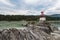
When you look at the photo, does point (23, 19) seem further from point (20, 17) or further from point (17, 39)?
point (17, 39)

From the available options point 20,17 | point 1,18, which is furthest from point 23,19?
point 1,18

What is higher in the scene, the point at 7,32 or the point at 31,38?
the point at 7,32

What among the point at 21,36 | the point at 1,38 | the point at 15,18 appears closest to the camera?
the point at 1,38

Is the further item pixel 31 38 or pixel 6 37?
pixel 31 38

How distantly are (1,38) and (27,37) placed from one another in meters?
1.73

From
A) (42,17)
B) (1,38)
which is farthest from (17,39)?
(42,17)

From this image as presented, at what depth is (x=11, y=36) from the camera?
725cm

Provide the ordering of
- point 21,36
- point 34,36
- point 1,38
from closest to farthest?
point 1,38
point 21,36
point 34,36

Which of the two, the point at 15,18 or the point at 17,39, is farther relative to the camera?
the point at 15,18

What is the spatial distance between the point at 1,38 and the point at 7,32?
53cm

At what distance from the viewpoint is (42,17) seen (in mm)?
20328

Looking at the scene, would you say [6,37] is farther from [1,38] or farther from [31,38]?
[31,38]

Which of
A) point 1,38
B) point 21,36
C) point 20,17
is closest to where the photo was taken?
point 1,38

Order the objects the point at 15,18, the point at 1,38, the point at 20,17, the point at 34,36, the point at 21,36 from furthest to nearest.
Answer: the point at 20,17 → the point at 15,18 → the point at 34,36 → the point at 21,36 → the point at 1,38
